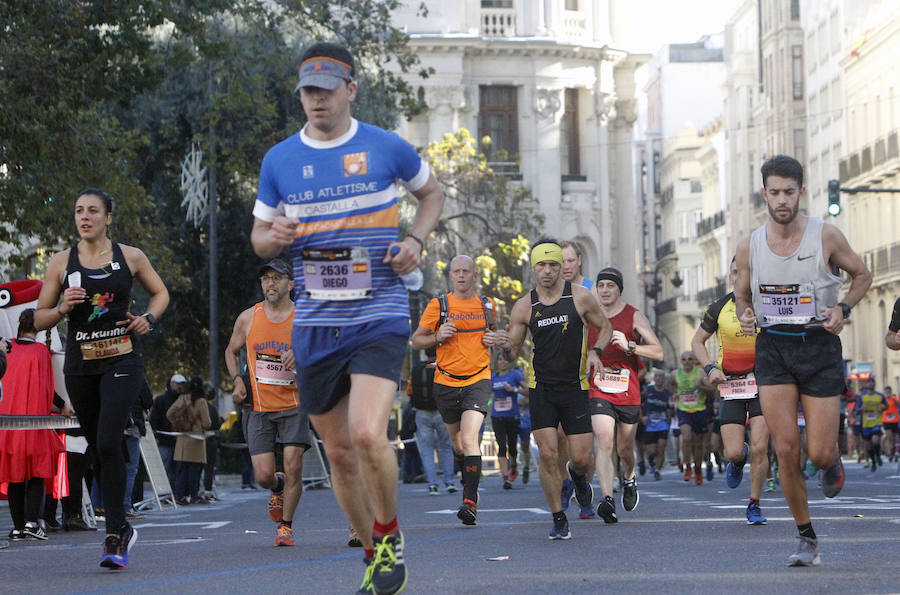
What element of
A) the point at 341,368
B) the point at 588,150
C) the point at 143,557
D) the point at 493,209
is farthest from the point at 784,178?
the point at 588,150

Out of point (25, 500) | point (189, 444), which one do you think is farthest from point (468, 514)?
point (189, 444)

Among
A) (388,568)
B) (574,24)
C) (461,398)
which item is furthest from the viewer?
(574,24)

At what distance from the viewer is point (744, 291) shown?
34.4 feet

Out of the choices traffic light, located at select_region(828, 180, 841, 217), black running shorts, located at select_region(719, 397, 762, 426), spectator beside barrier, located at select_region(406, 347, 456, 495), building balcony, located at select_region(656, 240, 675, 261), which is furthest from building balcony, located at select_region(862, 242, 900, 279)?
black running shorts, located at select_region(719, 397, 762, 426)

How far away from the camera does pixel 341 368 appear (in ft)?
27.7

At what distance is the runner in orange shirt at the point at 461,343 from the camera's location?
54.2ft

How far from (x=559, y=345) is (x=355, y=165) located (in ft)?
17.7

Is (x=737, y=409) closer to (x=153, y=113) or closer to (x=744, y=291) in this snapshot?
(x=744, y=291)

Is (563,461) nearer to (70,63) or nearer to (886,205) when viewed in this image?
(70,63)

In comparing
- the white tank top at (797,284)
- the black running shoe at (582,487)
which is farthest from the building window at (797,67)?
the white tank top at (797,284)

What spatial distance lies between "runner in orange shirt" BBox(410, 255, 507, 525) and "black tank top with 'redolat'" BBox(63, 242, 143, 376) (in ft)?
18.4

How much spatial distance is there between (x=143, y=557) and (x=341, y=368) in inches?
159

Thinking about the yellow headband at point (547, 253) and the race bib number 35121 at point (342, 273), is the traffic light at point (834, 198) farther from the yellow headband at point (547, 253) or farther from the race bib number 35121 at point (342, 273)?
the race bib number 35121 at point (342, 273)

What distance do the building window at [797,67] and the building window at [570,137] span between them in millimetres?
19409
